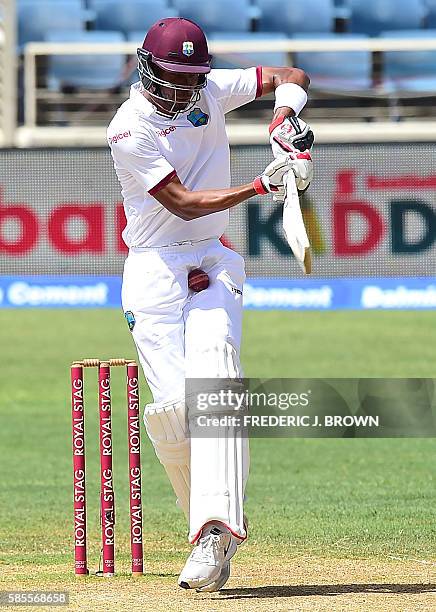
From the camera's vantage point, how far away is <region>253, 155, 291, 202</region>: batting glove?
4.75 m

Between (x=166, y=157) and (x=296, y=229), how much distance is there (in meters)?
0.61

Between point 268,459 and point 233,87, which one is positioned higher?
point 233,87

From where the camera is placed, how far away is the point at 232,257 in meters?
5.11

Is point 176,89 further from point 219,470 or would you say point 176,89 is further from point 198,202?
point 219,470

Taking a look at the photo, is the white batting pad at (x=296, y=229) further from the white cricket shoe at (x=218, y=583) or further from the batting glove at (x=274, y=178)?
the white cricket shoe at (x=218, y=583)

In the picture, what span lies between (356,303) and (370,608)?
935 centimetres

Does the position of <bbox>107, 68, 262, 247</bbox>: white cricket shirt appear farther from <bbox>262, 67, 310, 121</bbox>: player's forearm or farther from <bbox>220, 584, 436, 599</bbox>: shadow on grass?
<bbox>220, 584, 436, 599</bbox>: shadow on grass

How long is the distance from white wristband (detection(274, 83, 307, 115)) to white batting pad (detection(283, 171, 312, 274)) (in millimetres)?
475

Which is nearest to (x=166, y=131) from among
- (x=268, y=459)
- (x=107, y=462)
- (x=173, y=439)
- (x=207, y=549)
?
(x=173, y=439)

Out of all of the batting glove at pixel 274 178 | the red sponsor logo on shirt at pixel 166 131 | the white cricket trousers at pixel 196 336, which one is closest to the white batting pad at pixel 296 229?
the batting glove at pixel 274 178

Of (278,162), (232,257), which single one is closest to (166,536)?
(232,257)

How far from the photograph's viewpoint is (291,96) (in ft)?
16.8

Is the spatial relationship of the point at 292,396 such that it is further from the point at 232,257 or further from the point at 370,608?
the point at 370,608

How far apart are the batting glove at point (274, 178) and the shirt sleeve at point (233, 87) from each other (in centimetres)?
53
